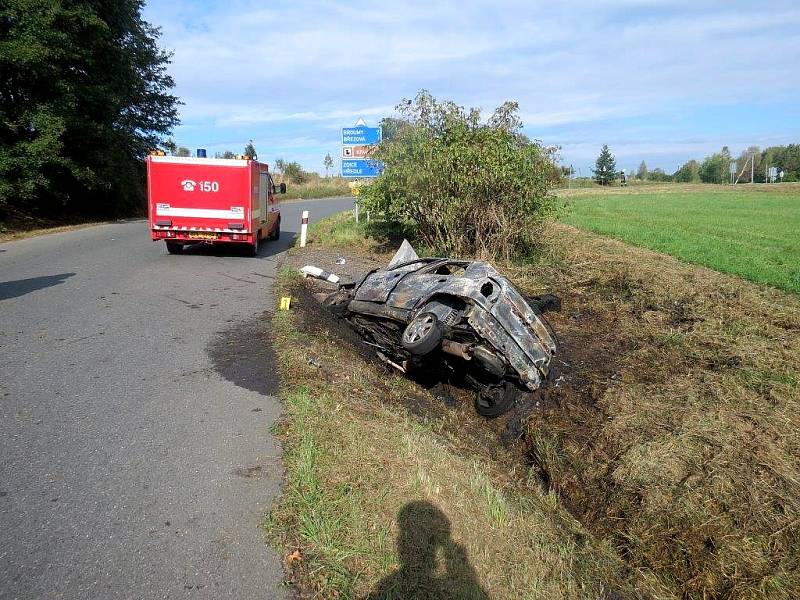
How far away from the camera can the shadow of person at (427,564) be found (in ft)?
9.39

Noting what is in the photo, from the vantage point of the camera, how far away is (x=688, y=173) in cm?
10312

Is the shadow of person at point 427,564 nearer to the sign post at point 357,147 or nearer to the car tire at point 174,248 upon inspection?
the car tire at point 174,248

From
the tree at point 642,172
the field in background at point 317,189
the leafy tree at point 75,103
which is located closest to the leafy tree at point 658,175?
the tree at point 642,172

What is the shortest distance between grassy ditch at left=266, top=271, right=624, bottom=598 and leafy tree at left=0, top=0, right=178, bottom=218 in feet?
61.0

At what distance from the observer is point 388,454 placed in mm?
4031

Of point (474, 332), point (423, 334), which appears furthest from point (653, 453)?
point (423, 334)

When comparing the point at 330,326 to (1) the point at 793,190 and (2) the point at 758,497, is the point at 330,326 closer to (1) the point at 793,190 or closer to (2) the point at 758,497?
(2) the point at 758,497

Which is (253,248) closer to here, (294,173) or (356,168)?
(356,168)

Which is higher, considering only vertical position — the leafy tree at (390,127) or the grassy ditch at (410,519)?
the leafy tree at (390,127)

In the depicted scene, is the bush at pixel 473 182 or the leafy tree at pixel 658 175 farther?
the leafy tree at pixel 658 175

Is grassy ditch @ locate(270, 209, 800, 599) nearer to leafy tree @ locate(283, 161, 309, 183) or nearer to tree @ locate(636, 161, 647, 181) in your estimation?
leafy tree @ locate(283, 161, 309, 183)

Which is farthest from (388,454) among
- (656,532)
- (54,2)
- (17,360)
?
(54,2)

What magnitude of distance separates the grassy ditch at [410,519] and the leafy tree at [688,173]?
108m

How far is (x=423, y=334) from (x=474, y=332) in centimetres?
49
